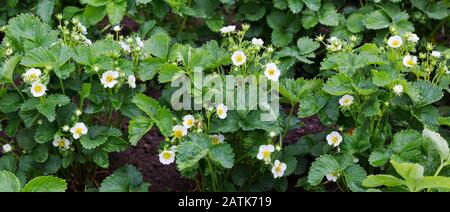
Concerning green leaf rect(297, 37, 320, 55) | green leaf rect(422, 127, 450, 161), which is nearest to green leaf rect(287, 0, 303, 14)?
green leaf rect(297, 37, 320, 55)

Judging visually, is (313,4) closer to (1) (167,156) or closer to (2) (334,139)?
(2) (334,139)

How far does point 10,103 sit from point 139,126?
1.53ft

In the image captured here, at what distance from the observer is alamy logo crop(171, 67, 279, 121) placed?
6.85 ft

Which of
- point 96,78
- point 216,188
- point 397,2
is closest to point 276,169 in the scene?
point 216,188

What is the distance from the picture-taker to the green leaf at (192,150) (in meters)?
1.96

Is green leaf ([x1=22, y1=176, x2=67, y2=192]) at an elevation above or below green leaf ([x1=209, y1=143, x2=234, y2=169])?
below

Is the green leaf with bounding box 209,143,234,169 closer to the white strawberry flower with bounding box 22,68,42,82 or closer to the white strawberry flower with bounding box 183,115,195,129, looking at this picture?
the white strawberry flower with bounding box 183,115,195,129

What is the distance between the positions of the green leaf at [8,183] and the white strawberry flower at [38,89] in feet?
0.93

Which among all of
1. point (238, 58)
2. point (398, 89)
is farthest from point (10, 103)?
point (398, 89)

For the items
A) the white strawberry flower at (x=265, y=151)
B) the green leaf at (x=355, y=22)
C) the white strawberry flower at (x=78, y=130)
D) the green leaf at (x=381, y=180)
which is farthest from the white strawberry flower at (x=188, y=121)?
the green leaf at (x=355, y=22)

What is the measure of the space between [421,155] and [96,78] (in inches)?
43.9

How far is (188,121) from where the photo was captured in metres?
2.07

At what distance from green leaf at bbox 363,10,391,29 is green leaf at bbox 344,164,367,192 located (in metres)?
0.93
